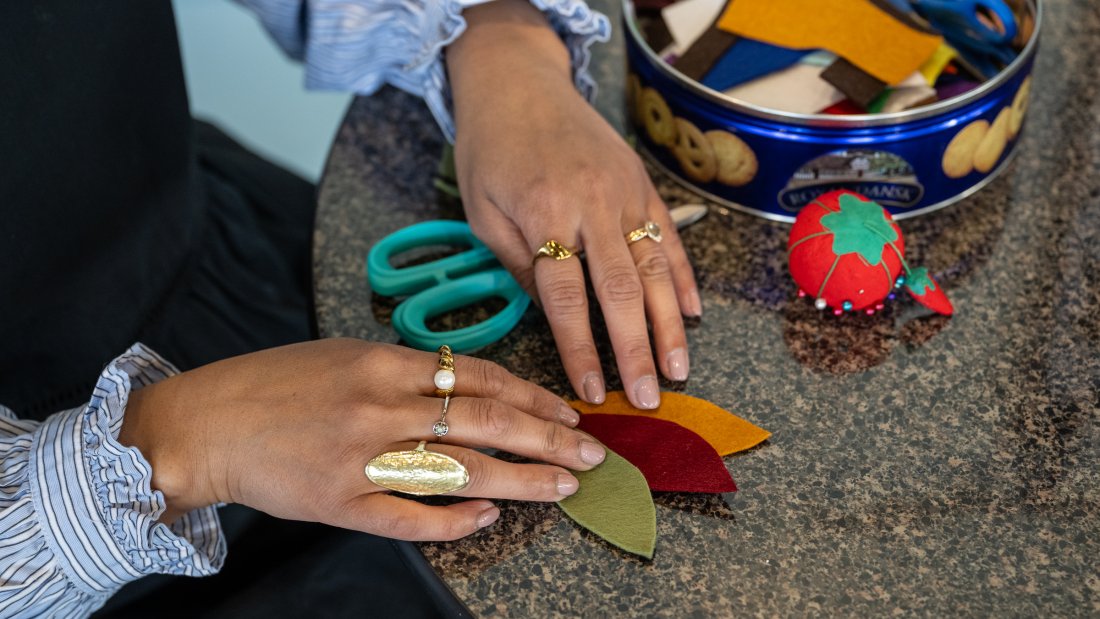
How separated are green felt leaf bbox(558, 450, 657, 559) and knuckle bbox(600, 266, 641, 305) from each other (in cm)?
12

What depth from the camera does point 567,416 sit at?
643 mm

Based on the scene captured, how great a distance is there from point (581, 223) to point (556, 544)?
24 cm

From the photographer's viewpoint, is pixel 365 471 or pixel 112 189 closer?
pixel 365 471

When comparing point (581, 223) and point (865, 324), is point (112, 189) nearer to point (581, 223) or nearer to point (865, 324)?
point (581, 223)

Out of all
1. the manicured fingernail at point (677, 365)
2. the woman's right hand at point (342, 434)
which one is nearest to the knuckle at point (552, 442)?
the woman's right hand at point (342, 434)

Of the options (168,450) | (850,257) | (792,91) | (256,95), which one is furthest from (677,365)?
(256,95)

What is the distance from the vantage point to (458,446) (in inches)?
24.3

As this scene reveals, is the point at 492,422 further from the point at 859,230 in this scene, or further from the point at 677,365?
the point at 859,230

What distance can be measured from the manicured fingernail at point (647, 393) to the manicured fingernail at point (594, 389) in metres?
0.02

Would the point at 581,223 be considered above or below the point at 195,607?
above

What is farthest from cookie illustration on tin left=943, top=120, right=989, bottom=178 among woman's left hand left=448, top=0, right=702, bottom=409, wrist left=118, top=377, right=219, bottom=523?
wrist left=118, top=377, right=219, bottom=523

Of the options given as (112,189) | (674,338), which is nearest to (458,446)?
(674,338)

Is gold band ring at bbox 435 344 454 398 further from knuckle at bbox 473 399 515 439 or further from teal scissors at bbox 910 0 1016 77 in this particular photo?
teal scissors at bbox 910 0 1016 77

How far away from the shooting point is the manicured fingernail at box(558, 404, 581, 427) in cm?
64
